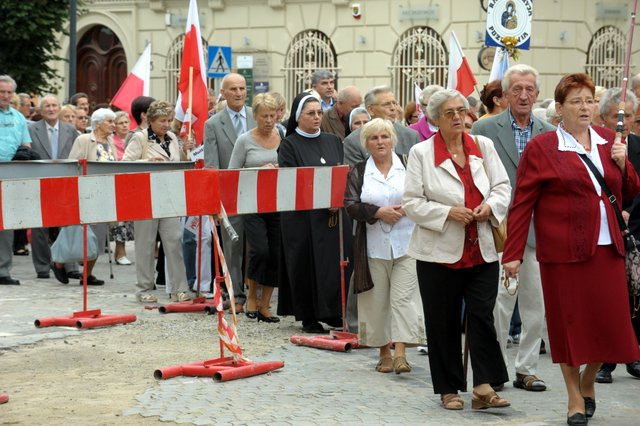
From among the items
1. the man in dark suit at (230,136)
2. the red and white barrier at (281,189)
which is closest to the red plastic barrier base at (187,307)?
the man in dark suit at (230,136)

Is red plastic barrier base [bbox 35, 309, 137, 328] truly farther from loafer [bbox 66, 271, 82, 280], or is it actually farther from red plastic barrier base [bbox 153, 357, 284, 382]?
loafer [bbox 66, 271, 82, 280]

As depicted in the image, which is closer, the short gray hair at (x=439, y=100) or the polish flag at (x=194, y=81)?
the short gray hair at (x=439, y=100)

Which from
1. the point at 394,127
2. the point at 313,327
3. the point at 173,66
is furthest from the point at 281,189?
the point at 173,66

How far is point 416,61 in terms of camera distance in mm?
30828

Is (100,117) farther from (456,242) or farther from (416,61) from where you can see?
(416,61)

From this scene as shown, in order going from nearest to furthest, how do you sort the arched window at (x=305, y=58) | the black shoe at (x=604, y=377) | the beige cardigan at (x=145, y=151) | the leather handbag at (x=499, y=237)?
the leather handbag at (x=499, y=237)
the black shoe at (x=604, y=377)
the beige cardigan at (x=145, y=151)
the arched window at (x=305, y=58)

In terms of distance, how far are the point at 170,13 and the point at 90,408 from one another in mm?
26142

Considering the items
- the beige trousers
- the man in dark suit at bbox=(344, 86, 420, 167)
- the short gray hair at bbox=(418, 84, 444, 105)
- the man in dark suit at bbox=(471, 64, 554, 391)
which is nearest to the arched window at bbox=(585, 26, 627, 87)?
the short gray hair at bbox=(418, 84, 444, 105)

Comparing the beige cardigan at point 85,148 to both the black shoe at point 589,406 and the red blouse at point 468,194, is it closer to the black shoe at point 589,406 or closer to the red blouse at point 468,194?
the red blouse at point 468,194

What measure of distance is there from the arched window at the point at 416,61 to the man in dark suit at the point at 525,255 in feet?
67.8

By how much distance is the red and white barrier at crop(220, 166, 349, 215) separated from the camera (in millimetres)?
10133

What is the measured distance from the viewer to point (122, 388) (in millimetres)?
8773

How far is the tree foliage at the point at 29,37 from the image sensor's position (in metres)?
26.1

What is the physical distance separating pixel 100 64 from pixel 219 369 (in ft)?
90.8
